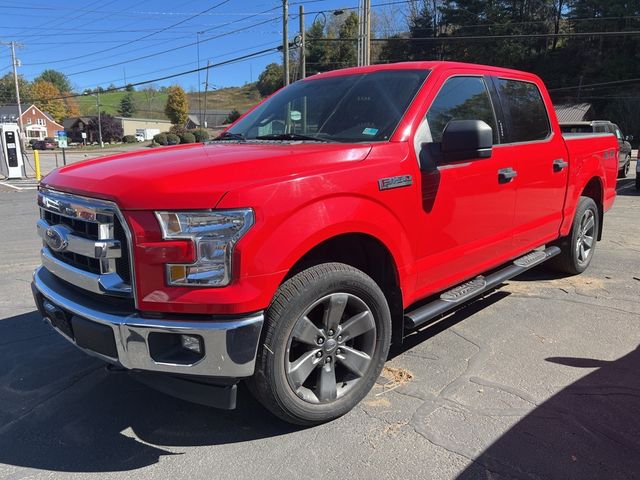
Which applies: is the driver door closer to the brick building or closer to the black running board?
the black running board

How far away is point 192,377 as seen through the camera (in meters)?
2.54

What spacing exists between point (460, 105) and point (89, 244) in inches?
104

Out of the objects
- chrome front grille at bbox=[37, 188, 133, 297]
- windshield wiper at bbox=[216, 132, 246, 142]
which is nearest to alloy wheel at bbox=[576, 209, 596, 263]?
windshield wiper at bbox=[216, 132, 246, 142]

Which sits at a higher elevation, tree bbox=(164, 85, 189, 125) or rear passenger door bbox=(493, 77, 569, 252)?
tree bbox=(164, 85, 189, 125)

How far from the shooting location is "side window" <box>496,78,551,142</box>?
428cm

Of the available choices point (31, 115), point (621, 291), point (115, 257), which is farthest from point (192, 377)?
point (31, 115)

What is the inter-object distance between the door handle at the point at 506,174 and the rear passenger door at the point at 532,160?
0.10m

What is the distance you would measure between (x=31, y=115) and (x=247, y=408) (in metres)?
127

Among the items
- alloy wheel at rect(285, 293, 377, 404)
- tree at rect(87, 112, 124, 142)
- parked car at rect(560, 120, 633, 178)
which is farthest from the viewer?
tree at rect(87, 112, 124, 142)

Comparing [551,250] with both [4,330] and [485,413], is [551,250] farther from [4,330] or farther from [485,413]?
[4,330]

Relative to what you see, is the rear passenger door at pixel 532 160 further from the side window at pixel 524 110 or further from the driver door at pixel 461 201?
the driver door at pixel 461 201

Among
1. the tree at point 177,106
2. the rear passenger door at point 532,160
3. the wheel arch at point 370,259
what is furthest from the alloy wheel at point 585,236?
the tree at point 177,106

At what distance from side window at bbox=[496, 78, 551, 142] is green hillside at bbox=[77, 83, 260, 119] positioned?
145 meters

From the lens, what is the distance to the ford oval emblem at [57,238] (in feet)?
9.16
